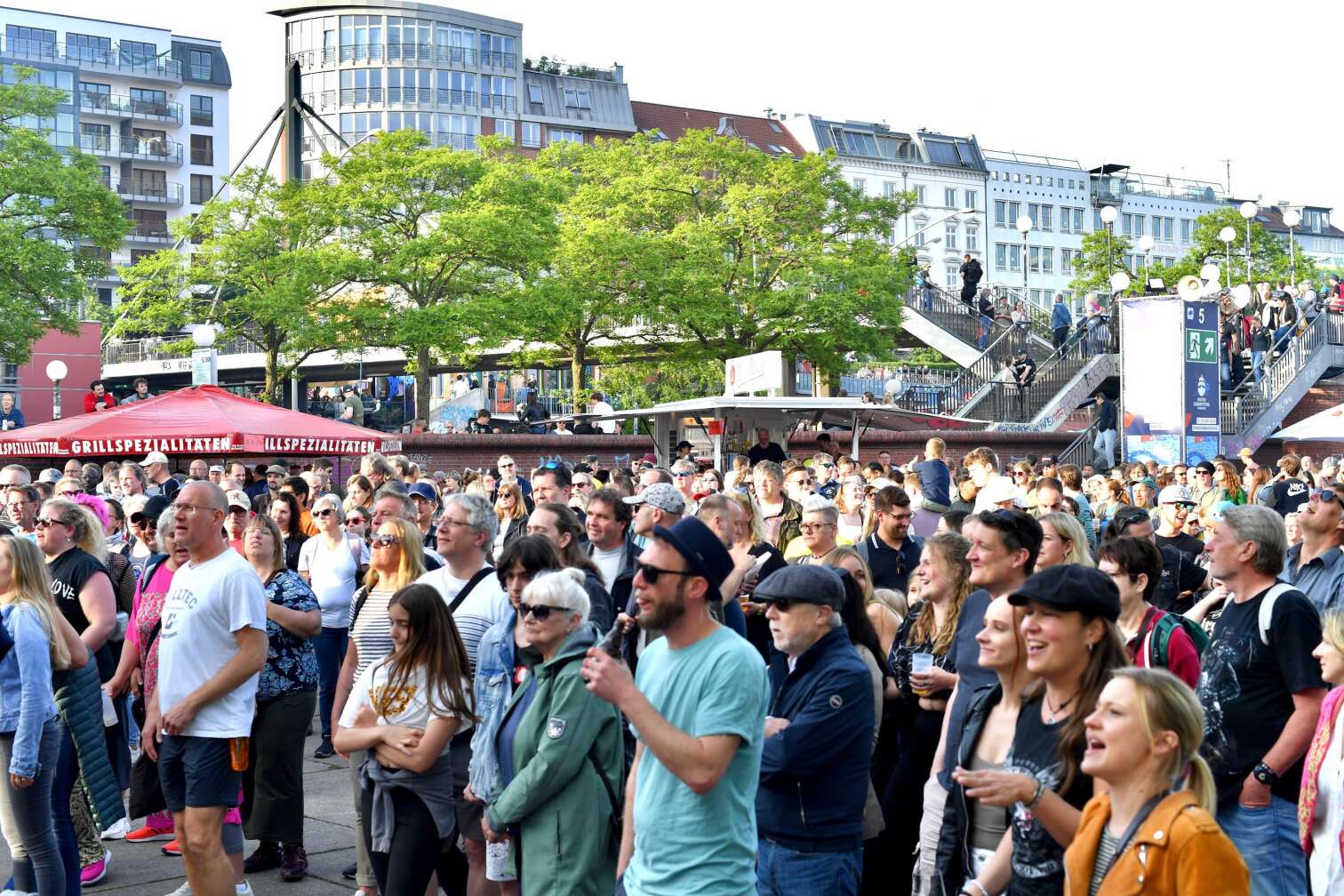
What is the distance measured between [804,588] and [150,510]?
292 inches

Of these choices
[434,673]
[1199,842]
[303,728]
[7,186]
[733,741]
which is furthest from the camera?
[7,186]

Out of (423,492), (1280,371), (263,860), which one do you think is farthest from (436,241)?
(263,860)

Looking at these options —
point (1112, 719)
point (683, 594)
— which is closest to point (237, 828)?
point (683, 594)

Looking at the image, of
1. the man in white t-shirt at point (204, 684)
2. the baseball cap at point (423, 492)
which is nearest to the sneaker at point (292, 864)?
the man in white t-shirt at point (204, 684)

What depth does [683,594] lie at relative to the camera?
4.35 meters

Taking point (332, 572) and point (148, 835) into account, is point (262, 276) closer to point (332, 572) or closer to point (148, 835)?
point (332, 572)

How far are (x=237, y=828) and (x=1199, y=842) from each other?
482cm

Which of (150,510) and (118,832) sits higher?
(150,510)

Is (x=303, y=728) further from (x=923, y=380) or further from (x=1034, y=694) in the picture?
(x=923, y=380)

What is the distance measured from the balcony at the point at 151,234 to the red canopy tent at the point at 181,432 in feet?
277

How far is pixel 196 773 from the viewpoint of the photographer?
261 inches

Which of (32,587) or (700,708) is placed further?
(32,587)

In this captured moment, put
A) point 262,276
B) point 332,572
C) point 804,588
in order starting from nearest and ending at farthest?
1. point 804,588
2. point 332,572
3. point 262,276

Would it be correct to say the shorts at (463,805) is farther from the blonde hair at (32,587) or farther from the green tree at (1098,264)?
the green tree at (1098,264)
